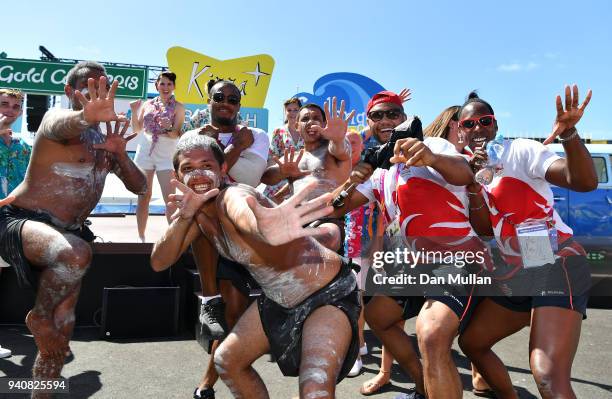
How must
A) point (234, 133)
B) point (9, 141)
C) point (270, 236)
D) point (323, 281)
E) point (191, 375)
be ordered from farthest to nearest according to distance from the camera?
point (9, 141) → point (191, 375) → point (234, 133) → point (323, 281) → point (270, 236)

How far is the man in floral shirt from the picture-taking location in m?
4.26

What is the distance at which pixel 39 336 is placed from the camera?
8.65 feet

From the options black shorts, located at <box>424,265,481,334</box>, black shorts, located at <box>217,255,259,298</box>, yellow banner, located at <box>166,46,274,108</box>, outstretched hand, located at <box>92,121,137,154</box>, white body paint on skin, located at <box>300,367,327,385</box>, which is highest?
yellow banner, located at <box>166,46,274,108</box>

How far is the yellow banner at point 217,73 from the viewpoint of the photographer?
17281 millimetres

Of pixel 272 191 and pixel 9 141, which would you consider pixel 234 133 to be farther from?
pixel 9 141

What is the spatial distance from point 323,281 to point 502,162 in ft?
3.78

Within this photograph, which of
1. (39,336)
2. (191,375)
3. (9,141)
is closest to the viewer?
(39,336)

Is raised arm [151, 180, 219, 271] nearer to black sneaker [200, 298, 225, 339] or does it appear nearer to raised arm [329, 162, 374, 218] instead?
black sneaker [200, 298, 225, 339]

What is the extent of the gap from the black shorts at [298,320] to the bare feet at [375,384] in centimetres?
136

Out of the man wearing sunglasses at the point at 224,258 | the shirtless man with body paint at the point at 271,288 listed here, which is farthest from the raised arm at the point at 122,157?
the shirtless man with body paint at the point at 271,288

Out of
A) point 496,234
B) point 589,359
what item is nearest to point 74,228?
point 496,234

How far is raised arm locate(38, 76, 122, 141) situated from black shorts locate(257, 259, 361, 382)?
1.38 metres

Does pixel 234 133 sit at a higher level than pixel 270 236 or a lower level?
higher

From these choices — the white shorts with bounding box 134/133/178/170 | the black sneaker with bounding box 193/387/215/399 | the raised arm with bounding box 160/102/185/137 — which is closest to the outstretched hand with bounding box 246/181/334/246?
the black sneaker with bounding box 193/387/215/399
